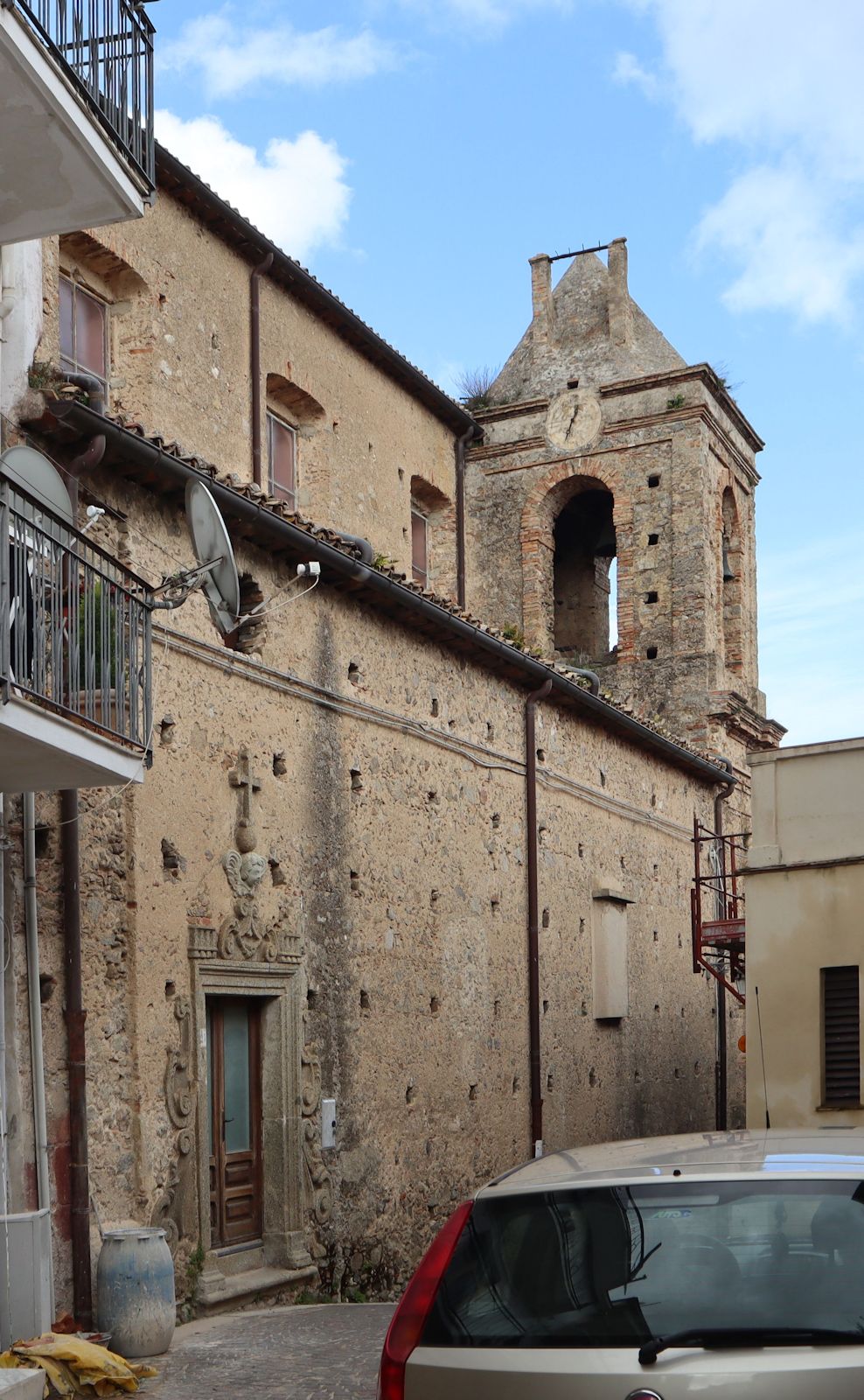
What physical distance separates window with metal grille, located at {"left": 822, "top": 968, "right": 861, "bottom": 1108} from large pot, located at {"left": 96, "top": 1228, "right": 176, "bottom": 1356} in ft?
20.6

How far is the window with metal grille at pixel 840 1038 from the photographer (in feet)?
42.9

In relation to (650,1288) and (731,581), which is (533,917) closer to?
(731,581)

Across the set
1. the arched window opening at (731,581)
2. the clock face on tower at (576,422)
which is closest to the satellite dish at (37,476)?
the clock face on tower at (576,422)

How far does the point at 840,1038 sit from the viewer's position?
13.2 metres

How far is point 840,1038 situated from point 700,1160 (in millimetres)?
9881

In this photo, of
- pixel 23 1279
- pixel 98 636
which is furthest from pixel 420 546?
pixel 23 1279

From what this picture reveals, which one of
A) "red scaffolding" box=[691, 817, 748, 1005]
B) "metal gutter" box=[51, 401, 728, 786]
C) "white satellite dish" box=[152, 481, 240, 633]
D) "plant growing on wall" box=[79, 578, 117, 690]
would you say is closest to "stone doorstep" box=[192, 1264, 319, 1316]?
"plant growing on wall" box=[79, 578, 117, 690]

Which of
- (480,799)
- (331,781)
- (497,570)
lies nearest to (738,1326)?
(331,781)

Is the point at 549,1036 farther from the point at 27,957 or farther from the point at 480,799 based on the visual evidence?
the point at 27,957

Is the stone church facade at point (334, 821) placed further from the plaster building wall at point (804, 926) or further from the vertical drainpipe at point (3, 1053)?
the plaster building wall at point (804, 926)

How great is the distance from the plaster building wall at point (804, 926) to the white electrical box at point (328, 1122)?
135 inches

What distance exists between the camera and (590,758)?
1777 centimetres

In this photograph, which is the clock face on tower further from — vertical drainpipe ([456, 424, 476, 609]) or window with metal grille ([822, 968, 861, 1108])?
window with metal grille ([822, 968, 861, 1108])

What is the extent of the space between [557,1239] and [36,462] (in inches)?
243
